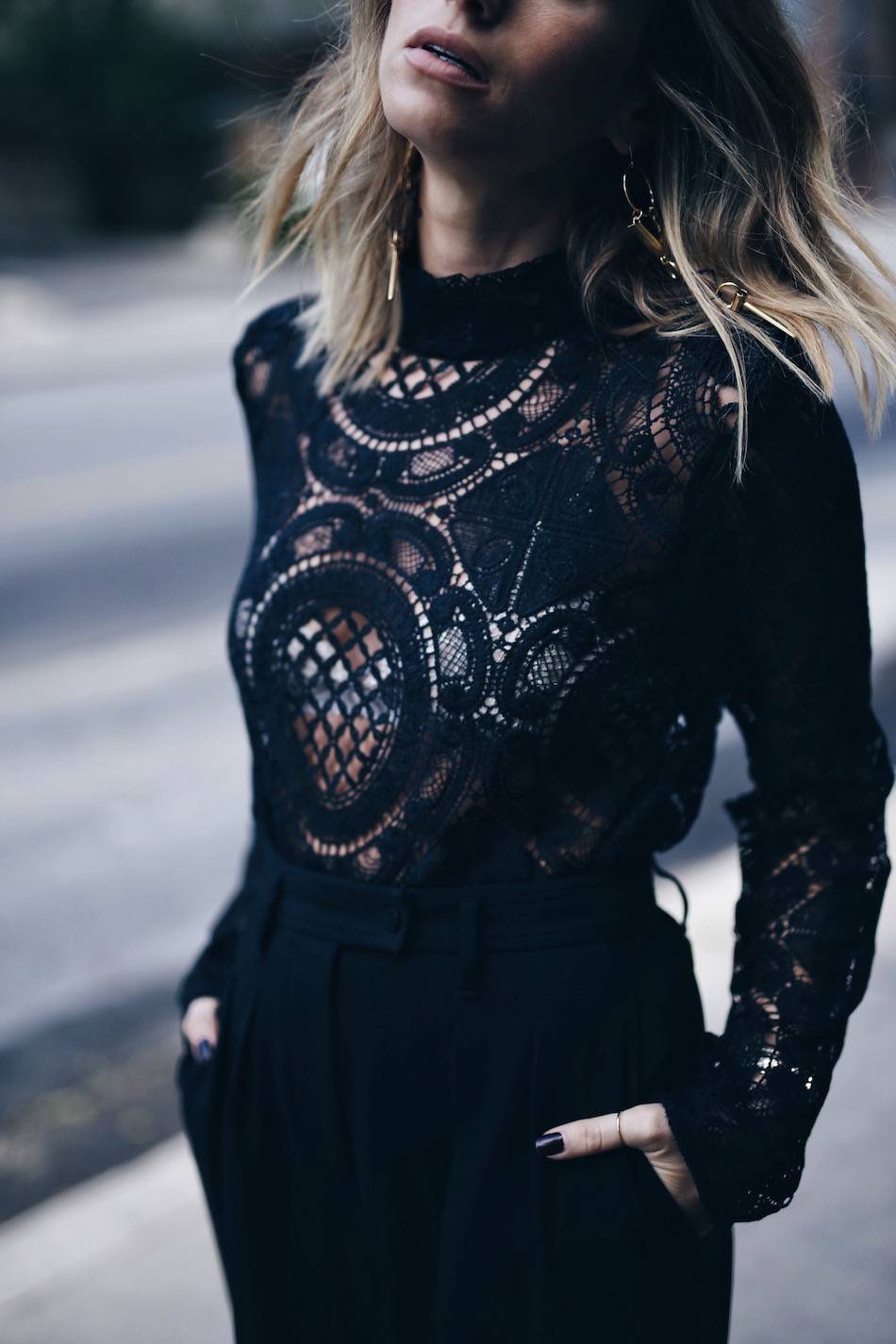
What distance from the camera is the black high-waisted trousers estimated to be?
1.51m

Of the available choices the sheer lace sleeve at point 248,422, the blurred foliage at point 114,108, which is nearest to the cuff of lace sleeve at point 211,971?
the sheer lace sleeve at point 248,422

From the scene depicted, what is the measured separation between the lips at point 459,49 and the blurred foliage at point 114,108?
93.9 ft

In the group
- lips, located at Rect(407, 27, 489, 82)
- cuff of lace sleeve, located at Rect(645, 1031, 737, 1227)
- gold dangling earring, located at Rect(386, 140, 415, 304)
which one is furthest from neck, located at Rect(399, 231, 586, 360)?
cuff of lace sleeve, located at Rect(645, 1031, 737, 1227)

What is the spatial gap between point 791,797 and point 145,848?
362 centimetres

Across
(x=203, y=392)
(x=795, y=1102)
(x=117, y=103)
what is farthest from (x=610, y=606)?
(x=117, y=103)

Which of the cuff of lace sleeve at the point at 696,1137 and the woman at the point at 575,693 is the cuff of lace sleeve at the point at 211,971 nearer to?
the woman at the point at 575,693

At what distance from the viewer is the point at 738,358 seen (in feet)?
4.76

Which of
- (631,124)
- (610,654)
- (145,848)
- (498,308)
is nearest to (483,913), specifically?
(610,654)

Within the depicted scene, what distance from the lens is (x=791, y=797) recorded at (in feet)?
5.21

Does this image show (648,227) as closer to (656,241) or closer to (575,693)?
(656,241)

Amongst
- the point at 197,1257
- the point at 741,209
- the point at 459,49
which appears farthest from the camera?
the point at 197,1257

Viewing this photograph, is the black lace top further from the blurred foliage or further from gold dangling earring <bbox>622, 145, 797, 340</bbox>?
the blurred foliage

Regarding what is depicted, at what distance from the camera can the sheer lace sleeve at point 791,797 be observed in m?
1.45

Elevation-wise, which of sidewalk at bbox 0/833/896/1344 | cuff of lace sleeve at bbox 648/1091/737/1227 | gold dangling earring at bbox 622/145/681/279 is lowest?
sidewalk at bbox 0/833/896/1344
